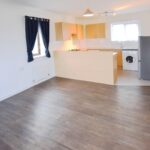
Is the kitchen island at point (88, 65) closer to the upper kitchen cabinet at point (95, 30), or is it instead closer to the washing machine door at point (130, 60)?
the washing machine door at point (130, 60)

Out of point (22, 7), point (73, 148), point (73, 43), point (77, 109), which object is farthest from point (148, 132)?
point (73, 43)

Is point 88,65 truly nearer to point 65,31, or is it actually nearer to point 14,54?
point 65,31

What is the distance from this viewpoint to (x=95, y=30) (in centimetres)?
789

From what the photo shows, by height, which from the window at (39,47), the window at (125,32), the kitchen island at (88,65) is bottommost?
the kitchen island at (88,65)

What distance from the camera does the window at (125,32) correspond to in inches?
280

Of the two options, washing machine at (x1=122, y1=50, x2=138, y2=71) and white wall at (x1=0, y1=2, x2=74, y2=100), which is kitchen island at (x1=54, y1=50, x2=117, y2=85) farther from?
washing machine at (x1=122, y1=50, x2=138, y2=71)

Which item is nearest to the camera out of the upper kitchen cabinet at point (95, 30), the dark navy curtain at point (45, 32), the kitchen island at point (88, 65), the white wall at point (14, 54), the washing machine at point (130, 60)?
the white wall at point (14, 54)

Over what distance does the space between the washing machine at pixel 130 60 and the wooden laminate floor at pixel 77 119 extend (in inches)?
89.3

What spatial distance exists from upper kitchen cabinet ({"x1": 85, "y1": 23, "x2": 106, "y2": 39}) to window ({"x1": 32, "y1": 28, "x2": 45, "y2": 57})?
2872 mm

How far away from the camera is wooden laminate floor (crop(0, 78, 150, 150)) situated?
2.47 meters

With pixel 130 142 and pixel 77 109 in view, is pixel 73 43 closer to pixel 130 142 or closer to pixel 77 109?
pixel 77 109

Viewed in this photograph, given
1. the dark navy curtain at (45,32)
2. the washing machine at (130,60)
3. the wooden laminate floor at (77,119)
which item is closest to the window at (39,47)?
the dark navy curtain at (45,32)

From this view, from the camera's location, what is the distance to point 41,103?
13.3 feet

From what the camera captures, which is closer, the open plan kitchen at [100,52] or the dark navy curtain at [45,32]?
the open plan kitchen at [100,52]
